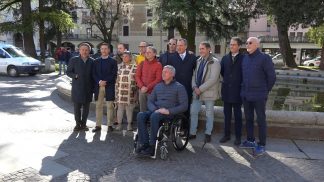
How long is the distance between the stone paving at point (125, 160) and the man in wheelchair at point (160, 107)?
297mm

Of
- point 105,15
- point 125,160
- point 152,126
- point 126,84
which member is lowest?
point 125,160

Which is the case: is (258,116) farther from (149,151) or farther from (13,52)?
(13,52)

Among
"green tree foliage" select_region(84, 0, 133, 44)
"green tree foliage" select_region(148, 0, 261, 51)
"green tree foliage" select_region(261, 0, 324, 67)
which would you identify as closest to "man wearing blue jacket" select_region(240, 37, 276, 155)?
"green tree foliage" select_region(261, 0, 324, 67)

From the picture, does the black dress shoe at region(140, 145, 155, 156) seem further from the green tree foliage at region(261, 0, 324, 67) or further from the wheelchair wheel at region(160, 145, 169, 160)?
the green tree foliage at region(261, 0, 324, 67)

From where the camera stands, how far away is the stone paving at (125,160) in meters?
Result: 5.37

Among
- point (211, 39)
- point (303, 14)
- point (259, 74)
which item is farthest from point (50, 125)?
point (211, 39)

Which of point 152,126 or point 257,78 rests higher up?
point 257,78

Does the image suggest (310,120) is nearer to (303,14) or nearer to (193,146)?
(193,146)

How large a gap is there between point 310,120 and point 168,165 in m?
3.09

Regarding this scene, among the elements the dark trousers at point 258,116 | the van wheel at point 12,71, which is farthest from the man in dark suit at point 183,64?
the van wheel at point 12,71

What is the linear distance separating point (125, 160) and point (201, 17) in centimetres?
2297

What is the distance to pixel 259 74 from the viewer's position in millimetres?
6184

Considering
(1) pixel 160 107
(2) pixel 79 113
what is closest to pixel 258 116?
(1) pixel 160 107

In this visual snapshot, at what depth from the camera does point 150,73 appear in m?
7.04
